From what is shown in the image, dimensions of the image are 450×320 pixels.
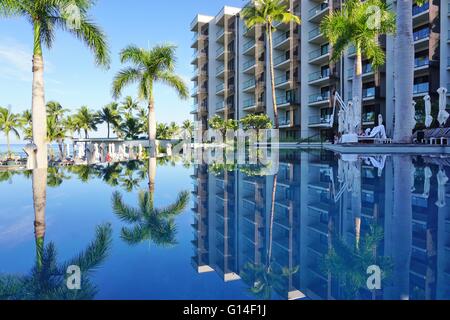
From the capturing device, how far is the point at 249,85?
155 ft

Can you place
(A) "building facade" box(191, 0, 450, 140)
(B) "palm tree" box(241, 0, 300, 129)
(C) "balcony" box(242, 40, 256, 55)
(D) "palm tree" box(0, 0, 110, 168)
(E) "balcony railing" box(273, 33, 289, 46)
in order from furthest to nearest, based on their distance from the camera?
(C) "balcony" box(242, 40, 256, 55) < (E) "balcony railing" box(273, 33, 289, 46) < (B) "palm tree" box(241, 0, 300, 129) < (A) "building facade" box(191, 0, 450, 140) < (D) "palm tree" box(0, 0, 110, 168)

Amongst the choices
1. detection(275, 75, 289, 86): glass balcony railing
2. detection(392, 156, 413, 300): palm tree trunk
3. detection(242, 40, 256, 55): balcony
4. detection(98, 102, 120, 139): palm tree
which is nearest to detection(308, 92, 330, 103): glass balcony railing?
detection(275, 75, 289, 86): glass balcony railing

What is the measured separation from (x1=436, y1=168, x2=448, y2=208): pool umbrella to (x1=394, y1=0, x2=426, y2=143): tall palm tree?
824 centimetres

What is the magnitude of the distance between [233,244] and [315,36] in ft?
121

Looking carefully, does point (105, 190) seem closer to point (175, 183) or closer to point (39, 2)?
point (175, 183)

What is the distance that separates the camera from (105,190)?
6.76m

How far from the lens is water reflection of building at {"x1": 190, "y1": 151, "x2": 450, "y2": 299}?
92.4 inches

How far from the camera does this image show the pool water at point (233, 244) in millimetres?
2326

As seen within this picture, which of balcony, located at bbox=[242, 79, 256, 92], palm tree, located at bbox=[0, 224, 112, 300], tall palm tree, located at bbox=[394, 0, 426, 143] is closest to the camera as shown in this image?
palm tree, located at bbox=[0, 224, 112, 300]

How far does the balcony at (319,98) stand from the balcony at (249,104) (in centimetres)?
1063

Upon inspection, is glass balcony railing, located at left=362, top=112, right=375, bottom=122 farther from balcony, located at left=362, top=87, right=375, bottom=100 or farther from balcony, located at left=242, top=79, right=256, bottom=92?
balcony, located at left=242, top=79, right=256, bottom=92

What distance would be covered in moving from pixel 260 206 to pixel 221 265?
6.95 feet

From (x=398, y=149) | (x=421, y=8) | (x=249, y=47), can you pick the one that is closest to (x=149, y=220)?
(x=398, y=149)
